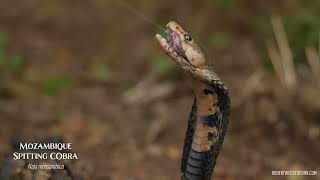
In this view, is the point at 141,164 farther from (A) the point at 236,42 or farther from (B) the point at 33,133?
(A) the point at 236,42

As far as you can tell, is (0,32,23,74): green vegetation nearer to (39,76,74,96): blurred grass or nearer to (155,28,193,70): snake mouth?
(39,76,74,96): blurred grass

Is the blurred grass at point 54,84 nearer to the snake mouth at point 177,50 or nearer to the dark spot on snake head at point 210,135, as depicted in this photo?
the dark spot on snake head at point 210,135

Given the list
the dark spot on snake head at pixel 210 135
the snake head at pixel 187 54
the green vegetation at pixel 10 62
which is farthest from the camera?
the green vegetation at pixel 10 62

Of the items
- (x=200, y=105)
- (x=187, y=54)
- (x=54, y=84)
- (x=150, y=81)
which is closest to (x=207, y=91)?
(x=200, y=105)

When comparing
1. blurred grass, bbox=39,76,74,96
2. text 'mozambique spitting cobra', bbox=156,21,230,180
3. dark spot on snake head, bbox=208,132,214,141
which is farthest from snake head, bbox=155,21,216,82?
blurred grass, bbox=39,76,74,96

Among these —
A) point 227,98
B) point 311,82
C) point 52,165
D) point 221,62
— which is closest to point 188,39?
point 227,98

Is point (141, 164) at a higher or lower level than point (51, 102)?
lower

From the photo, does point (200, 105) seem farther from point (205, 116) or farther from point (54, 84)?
point (54, 84)

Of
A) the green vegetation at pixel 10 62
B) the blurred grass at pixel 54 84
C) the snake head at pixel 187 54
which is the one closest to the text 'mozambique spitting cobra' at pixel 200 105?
the snake head at pixel 187 54
